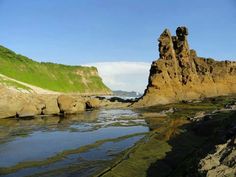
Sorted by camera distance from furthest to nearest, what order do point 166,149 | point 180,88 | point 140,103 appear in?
point 180,88
point 140,103
point 166,149

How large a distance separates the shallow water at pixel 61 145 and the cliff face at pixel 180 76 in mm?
27639

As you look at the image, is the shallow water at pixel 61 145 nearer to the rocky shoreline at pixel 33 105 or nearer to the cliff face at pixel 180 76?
the rocky shoreline at pixel 33 105

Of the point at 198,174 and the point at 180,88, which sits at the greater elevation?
the point at 180,88

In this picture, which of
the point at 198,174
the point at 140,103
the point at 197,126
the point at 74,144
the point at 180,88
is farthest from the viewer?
the point at 180,88

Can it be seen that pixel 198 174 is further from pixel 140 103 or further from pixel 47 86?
pixel 47 86

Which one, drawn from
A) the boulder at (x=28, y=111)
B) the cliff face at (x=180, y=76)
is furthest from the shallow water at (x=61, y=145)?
the cliff face at (x=180, y=76)

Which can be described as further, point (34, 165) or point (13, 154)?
point (13, 154)

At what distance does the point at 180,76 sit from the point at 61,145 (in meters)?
49.2

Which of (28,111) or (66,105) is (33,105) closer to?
(28,111)

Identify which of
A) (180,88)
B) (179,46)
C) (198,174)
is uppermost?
(179,46)

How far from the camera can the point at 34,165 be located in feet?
57.1

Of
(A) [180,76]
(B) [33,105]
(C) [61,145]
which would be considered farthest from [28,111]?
(A) [180,76]

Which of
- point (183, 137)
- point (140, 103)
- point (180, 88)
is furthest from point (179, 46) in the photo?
point (183, 137)

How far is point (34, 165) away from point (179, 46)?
5815cm
